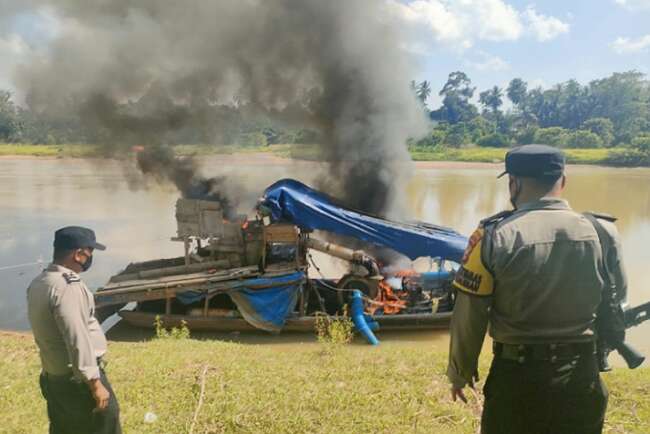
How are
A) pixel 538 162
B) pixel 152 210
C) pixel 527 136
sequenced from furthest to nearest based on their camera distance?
pixel 527 136
pixel 152 210
pixel 538 162

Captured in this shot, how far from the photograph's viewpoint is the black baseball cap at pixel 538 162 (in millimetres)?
2107

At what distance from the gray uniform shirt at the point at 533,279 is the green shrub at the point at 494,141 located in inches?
2453

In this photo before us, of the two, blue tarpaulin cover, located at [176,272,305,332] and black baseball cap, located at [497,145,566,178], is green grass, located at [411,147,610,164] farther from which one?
black baseball cap, located at [497,145,566,178]

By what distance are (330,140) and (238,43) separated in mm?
3761

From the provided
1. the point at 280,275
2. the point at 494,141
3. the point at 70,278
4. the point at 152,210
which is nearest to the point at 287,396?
the point at 70,278

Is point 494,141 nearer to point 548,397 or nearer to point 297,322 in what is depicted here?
point 297,322

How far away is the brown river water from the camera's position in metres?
11.6

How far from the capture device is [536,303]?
203 centimetres

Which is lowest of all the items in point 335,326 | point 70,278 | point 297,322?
point 297,322

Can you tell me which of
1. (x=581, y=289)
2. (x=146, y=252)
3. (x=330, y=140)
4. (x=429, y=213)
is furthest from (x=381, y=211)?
(x=429, y=213)

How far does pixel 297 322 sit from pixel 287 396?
4.61 m

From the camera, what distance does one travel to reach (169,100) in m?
12.9

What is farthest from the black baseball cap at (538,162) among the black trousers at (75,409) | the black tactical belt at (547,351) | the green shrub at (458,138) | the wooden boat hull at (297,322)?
the green shrub at (458,138)

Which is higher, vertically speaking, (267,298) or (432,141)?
(432,141)
